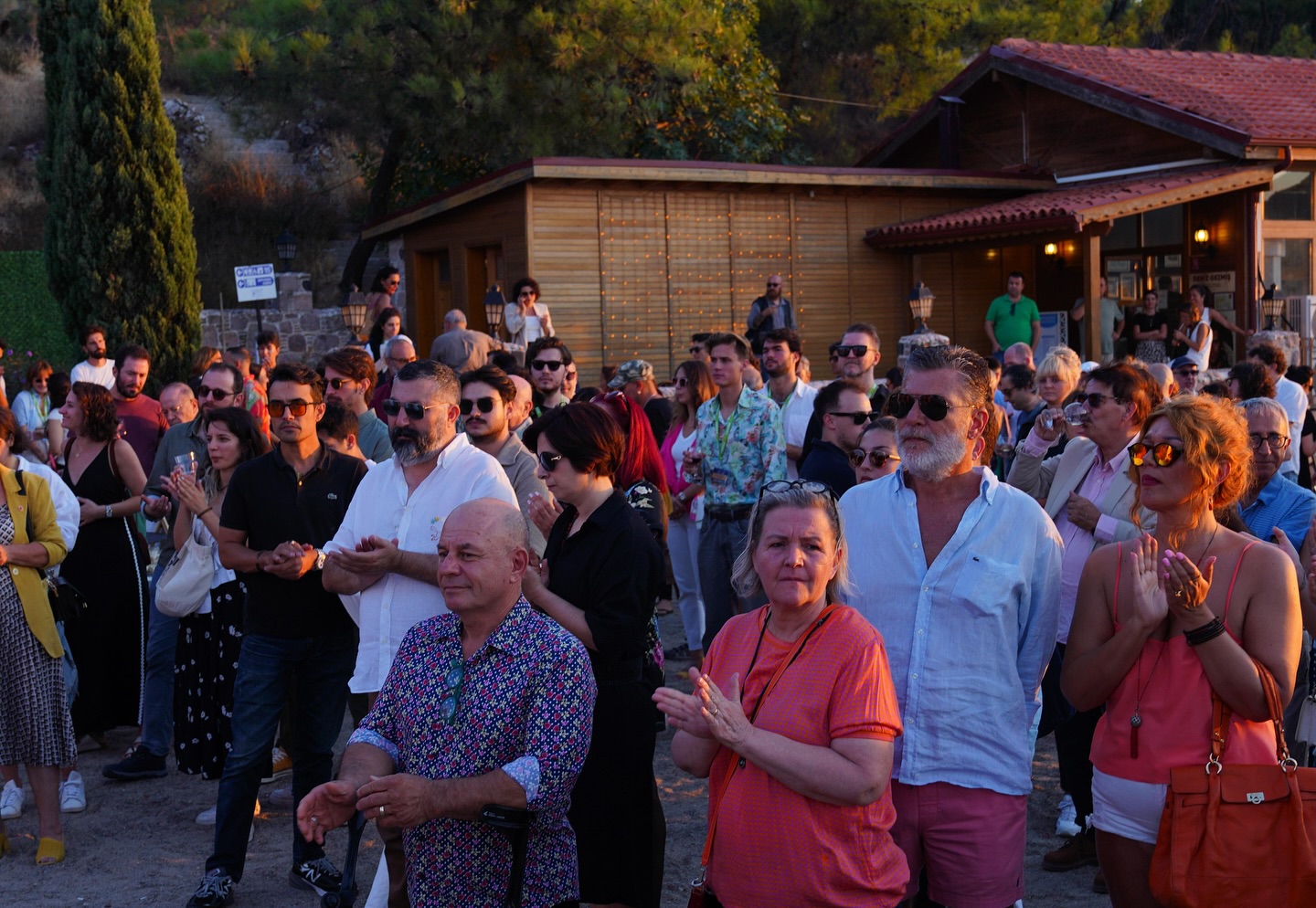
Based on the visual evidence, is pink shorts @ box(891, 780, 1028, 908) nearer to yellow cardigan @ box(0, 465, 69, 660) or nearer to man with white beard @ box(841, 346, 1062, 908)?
man with white beard @ box(841, 346, 1062, 908)

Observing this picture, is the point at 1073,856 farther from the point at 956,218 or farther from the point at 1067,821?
the point at 956,218

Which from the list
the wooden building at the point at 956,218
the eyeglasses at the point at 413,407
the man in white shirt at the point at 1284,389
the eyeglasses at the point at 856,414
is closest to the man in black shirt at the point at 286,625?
the eyeglasses at the point at 413,407

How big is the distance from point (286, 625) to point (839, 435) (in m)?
2.70

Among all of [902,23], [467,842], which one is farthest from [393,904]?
[902,23]

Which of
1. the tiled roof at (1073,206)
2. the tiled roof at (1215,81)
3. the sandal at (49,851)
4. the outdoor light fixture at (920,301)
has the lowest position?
the sandal at (49,851)

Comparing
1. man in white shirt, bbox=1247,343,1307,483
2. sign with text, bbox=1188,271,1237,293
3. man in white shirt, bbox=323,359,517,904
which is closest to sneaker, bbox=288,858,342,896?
man in white shirt, bbox=323,359,517,904

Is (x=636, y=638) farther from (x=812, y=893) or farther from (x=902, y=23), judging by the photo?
(x=902, y=23)

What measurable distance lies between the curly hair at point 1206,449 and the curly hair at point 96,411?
218 inches

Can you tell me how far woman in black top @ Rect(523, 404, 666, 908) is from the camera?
390 cm

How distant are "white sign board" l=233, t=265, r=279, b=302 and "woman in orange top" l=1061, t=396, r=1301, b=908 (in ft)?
47.7

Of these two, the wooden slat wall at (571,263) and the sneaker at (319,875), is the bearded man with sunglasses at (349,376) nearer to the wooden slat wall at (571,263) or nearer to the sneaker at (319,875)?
the sneaker at (319,875)

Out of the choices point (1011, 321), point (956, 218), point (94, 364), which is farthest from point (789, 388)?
point (956, 218)

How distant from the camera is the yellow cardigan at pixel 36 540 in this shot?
555 cm

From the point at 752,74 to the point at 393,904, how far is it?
22.9m
